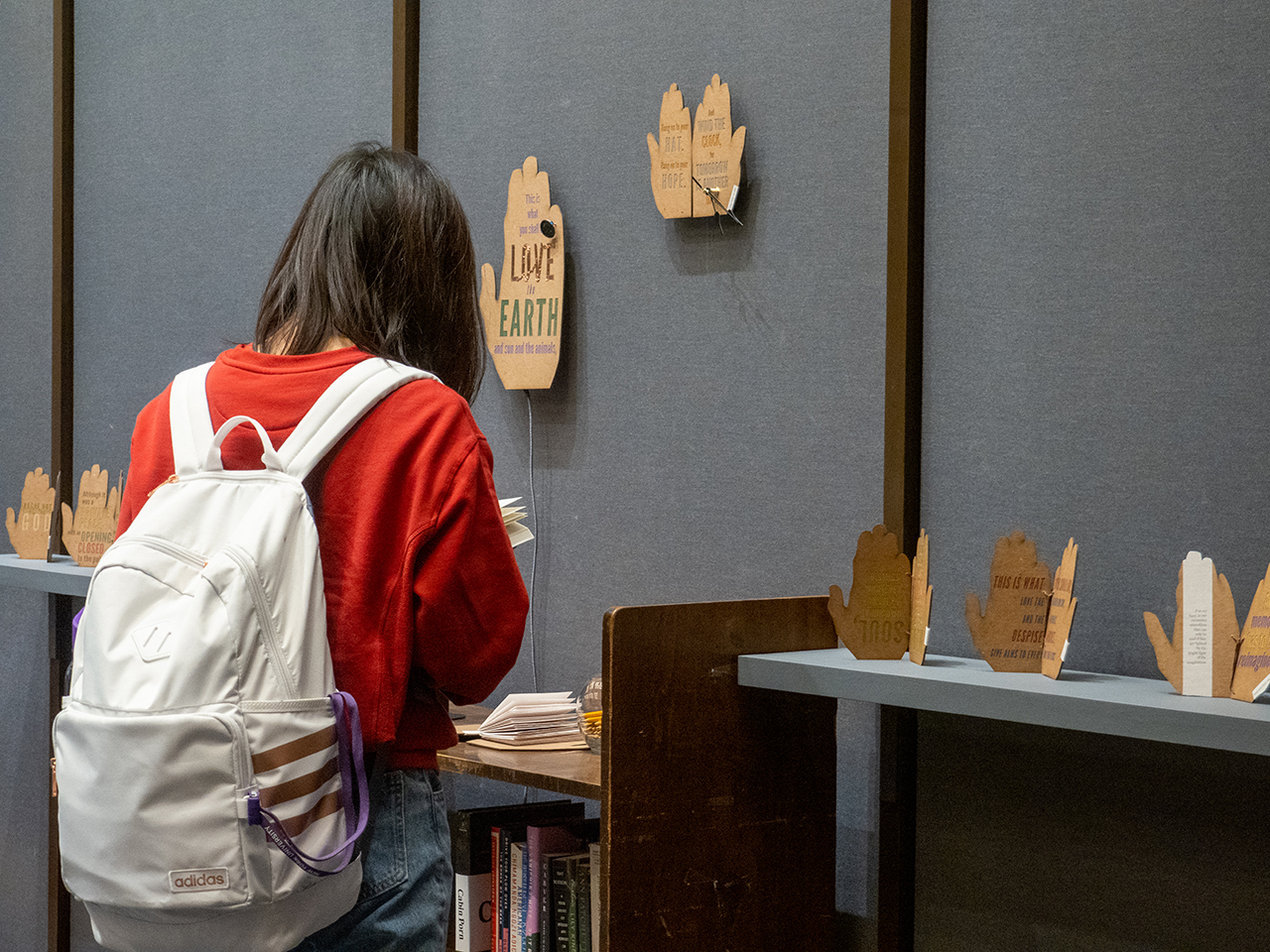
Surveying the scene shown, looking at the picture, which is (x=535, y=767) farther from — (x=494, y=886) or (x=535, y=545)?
(x=535, y=545)

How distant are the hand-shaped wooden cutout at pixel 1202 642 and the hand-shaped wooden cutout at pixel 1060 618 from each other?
3.7 inches

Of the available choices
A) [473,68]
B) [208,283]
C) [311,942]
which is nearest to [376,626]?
[311,942]

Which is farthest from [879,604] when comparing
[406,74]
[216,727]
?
[406,74]

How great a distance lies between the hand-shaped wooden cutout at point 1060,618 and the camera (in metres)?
1.58

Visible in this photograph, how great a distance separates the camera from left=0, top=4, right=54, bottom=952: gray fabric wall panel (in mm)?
3445

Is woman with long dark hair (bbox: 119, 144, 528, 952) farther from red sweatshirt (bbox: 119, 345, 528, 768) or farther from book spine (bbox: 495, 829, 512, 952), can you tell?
book spine (bbox: 495, 829, 512, 952)

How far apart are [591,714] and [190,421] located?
3.16ft

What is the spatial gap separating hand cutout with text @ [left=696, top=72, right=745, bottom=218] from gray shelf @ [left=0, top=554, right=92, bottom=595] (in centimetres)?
148

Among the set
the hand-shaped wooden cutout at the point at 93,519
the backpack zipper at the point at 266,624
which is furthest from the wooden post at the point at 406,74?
the backpack zipper at the point at 266,624

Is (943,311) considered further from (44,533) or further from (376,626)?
(44,533)

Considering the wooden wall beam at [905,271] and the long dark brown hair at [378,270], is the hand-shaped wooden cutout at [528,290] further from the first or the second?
the long dark brown hair at [378,270]

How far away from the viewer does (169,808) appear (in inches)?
46.4

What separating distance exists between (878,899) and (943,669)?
473 millimetres

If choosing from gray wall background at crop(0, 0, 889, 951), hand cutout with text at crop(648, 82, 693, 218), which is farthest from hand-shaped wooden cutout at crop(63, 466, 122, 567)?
hand cutout with text at crop(648, 82, 693, 218)
